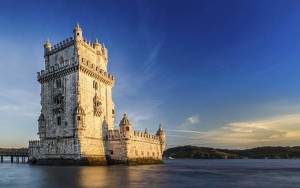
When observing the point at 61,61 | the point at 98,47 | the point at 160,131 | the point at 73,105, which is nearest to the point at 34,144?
the point at 73,105

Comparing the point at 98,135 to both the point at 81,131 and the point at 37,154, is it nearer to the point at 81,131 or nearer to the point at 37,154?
the point at 81,131

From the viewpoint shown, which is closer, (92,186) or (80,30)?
(92,186)

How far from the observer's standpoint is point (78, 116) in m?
54.8

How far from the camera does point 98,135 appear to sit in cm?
5988

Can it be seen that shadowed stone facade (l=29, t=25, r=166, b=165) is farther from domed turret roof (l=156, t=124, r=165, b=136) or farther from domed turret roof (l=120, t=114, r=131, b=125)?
domed turret roof (l=156, t=124, r=165, b=136)

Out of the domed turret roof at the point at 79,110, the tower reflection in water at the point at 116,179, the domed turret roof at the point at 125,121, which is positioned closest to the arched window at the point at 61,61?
the domed turret roof at the point at 79,110

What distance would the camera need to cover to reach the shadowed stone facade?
5566 cm

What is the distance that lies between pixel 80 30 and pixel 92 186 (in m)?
38.8

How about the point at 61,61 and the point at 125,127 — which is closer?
the point at 125,127

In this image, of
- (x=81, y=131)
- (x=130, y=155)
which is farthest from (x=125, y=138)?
(x=81, y=131)

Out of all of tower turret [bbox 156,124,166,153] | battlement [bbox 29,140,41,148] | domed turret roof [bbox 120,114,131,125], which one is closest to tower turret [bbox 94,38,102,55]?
domed turret roof [bbox 120,114,131,125]

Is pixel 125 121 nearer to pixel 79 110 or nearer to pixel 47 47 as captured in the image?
pixel 79 110

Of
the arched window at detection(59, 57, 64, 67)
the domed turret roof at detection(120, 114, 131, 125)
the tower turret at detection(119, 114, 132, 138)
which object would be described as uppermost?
the arched window at detection(59, 57, 64, 67)

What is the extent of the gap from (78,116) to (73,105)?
2.77 m
